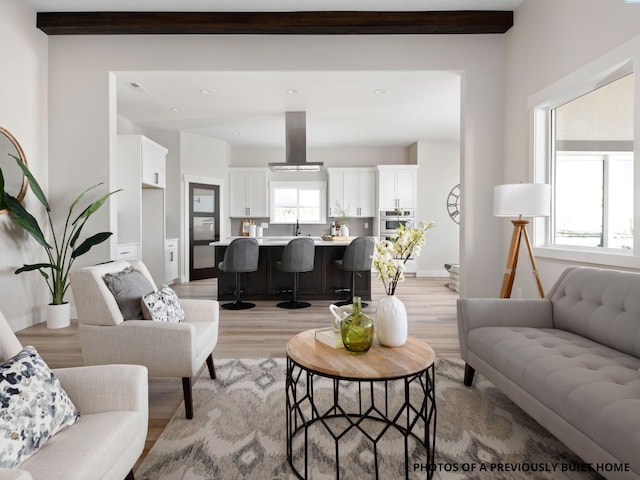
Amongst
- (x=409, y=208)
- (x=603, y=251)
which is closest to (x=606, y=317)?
(x=603, y=251)

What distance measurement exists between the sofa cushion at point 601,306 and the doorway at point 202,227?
19.5ft

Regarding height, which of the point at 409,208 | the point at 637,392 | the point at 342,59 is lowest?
the point at 637,392

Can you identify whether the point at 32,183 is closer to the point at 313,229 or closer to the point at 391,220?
the point at 313,229

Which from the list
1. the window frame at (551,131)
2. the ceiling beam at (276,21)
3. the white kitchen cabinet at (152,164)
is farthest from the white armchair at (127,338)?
the white kitchen cabinet at (152,164)

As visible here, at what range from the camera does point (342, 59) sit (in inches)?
162

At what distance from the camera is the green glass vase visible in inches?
67.1

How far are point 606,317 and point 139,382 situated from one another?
2.29 meters

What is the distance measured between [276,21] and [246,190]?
473 centimetres

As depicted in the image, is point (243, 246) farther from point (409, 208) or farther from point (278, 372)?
point (409, 208)

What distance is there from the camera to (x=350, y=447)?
181 centimetres

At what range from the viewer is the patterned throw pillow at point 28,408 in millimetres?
1064

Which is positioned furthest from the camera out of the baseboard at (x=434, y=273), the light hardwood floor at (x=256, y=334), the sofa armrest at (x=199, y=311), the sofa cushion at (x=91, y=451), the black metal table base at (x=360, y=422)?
the baseboard at (x=434, y=273)

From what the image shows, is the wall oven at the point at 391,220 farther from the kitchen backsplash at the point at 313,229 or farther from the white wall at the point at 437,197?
the kitchen backsplash at the point at 313,229

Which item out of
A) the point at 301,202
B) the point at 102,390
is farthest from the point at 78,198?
the point at 301,202
